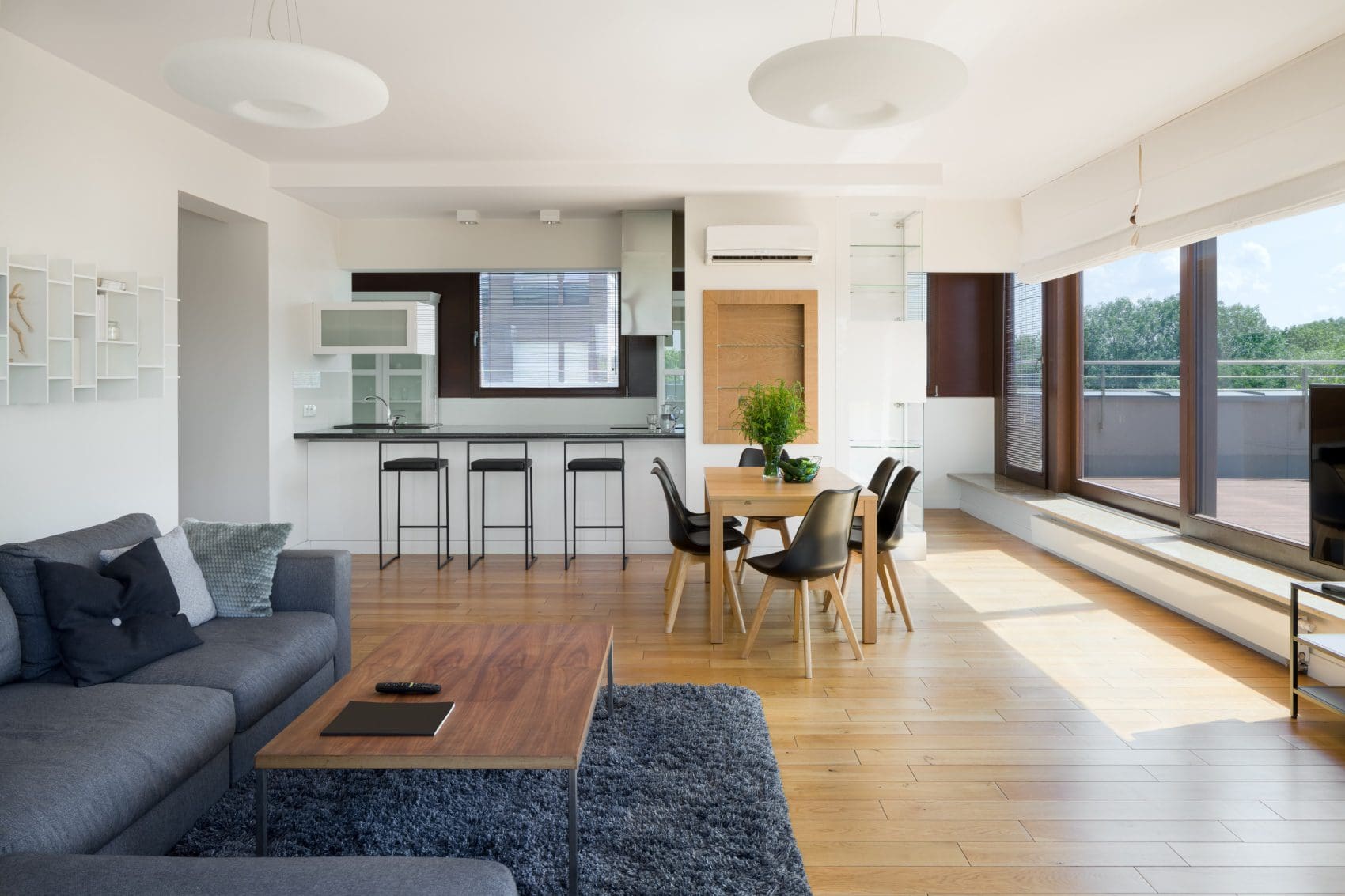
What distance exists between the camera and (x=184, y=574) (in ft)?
10.5

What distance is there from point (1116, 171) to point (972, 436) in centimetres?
382

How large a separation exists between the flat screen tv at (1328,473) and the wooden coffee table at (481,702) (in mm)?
2744

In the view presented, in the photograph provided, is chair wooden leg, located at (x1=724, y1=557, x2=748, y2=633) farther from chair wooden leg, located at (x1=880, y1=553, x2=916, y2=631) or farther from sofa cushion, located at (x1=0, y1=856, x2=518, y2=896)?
sofa cushion, located at (x1=0, y1=856, x2=518, y2=896)

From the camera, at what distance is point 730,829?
2459 millimetres

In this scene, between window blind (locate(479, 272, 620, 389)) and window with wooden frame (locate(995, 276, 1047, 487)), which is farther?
window blind (locate(479, 272, 620, 389))

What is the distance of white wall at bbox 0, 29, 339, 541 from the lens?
148 inches

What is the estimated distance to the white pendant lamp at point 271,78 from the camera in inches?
101

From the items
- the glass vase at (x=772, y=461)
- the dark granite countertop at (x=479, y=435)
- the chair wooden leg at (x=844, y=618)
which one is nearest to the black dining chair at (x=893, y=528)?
the chair wooden leg at (x=844, y=618)

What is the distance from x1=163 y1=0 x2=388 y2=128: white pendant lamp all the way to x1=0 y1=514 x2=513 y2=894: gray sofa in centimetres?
158

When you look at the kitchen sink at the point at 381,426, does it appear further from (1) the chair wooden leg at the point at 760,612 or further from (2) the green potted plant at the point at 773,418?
(1) the chair wooden leg at the point at 760,612

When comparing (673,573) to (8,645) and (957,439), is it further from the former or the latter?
(957,439)

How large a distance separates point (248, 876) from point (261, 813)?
0.61 metres

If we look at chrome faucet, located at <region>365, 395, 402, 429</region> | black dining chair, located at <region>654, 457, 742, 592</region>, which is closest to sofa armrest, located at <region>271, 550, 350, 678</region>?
black dining chair, located at <region>654, 457, 742, 592</region>

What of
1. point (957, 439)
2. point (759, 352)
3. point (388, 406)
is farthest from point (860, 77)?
point (957, 439)
